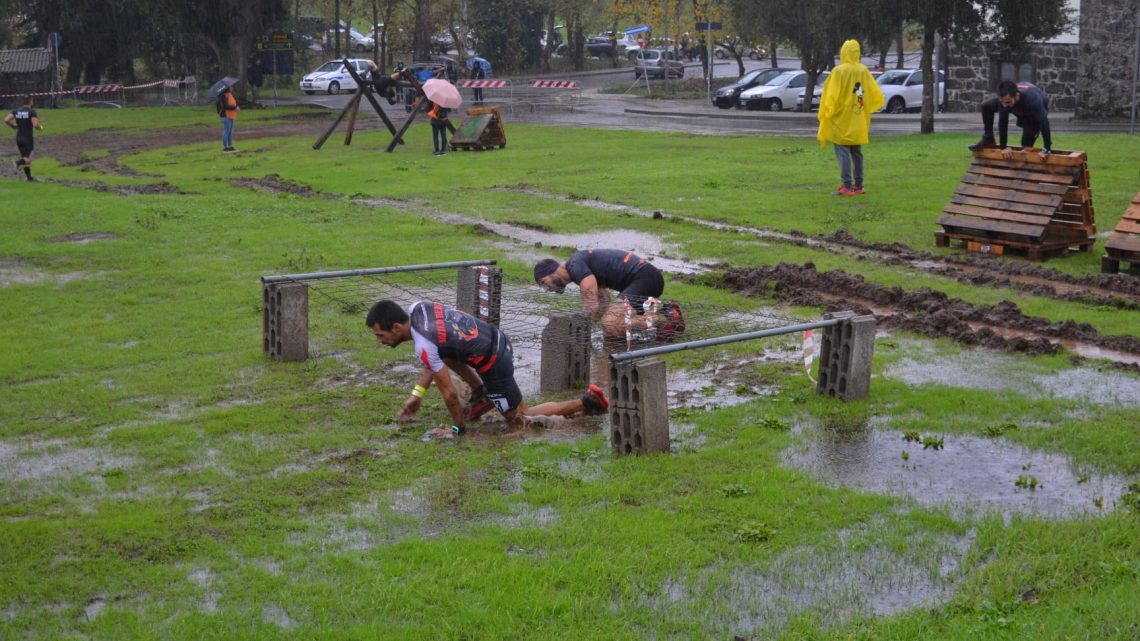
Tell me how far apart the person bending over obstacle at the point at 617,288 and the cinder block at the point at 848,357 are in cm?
178

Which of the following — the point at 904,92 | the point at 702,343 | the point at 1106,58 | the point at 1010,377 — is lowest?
the point at 1010,377

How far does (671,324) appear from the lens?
11.8m

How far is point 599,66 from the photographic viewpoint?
79.5 meters

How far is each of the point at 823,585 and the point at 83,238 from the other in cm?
1576

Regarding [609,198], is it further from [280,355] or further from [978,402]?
[978,402]

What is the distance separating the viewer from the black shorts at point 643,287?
1195cm

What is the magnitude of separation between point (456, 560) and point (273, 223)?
1451 centimetres

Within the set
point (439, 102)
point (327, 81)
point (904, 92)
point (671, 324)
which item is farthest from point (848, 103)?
point (327, 81)

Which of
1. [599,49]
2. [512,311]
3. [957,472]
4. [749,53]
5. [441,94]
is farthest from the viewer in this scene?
[599,49]

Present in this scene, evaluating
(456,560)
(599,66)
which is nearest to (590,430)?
(456,560)

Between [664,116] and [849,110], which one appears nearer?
[849,110]

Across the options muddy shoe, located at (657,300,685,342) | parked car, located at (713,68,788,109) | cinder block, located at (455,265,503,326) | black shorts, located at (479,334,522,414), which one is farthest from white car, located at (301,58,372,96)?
black shorts, located at (479,334,522,414)

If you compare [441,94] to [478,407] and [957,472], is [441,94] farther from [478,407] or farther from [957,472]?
[957,472]

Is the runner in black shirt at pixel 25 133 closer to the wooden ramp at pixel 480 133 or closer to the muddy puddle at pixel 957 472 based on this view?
the wooden ramp at pixel 480 133
